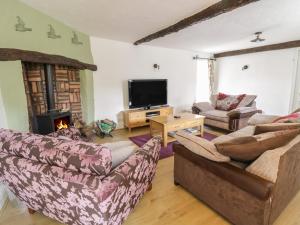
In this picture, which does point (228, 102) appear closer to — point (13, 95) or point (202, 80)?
point (202, 80)

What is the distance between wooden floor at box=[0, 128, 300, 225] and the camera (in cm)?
159

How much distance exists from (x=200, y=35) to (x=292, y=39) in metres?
2.41

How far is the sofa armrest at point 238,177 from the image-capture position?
1.18 m

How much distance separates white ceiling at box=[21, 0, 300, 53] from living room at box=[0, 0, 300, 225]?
1.0 inches

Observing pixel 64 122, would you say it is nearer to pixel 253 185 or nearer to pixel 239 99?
pixel 253 185

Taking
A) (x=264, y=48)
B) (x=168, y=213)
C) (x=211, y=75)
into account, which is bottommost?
(x=168, y=213)

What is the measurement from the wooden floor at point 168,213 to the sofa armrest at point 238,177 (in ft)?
1.55

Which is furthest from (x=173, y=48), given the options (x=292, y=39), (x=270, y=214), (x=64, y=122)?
(x=270, y=214)

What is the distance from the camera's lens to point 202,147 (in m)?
1.58

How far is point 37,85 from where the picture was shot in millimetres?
2730

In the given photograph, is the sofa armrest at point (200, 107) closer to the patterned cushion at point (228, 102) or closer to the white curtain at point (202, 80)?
the patterned cushion at point (228, 102)

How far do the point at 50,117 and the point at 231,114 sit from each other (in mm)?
3440

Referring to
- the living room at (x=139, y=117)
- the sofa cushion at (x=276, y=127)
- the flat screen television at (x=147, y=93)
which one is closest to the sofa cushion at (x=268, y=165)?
the living room at (x=139, y=117)

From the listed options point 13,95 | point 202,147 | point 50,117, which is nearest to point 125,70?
point 50,117
